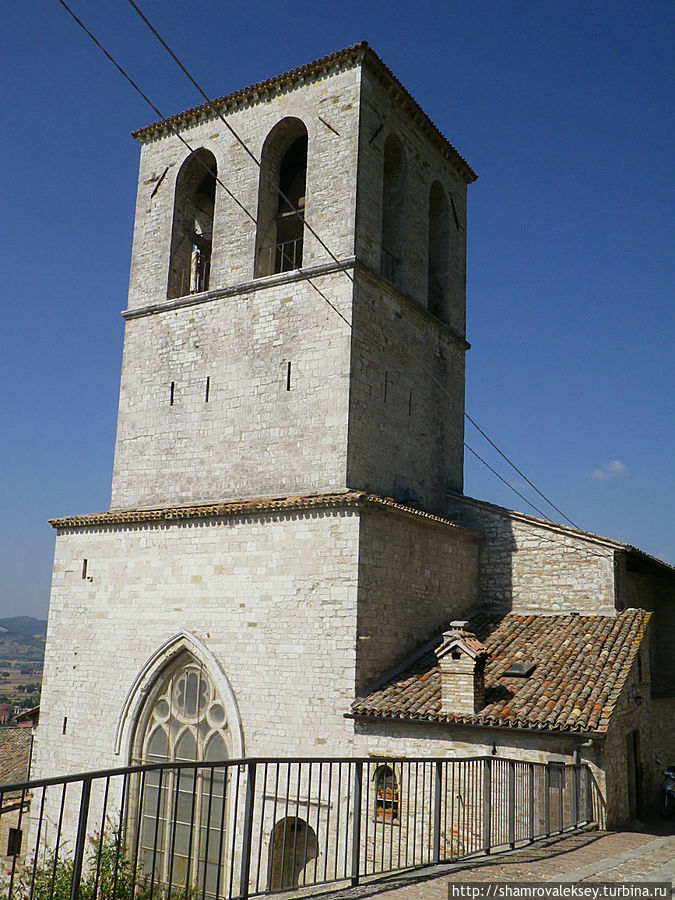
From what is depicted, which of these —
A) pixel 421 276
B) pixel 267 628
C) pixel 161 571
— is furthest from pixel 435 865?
pixel 421 276

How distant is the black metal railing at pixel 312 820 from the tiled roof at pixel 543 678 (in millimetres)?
742

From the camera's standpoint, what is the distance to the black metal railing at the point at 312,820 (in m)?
6.30

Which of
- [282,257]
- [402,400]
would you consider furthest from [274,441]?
[282,257]

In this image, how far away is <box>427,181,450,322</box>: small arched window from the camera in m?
17.8

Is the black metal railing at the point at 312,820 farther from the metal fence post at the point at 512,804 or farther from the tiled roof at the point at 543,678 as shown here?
the tiled roof at the point at 543,678

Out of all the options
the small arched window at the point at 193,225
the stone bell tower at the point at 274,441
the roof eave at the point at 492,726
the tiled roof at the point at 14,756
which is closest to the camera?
the roof eave at the point at 492,726

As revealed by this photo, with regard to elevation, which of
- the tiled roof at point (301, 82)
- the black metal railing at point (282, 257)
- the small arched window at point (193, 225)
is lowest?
the black metal railing at point (282, 257)

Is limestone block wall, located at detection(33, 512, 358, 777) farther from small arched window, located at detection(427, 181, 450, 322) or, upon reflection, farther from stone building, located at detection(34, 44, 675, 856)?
small arched window, located at detection(427, 181, 450, 322)

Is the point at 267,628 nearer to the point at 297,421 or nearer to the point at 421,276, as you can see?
the point at 297,421

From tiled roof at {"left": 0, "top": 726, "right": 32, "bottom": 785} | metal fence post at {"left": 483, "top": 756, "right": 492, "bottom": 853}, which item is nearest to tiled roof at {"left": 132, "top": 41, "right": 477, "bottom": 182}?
metal fence post at {"left": 483, "top": 756, "right": 492, "bottom": 853}

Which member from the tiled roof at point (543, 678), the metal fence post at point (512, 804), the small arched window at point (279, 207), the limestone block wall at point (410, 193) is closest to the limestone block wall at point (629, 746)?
the tiled roof at point (543, 678)

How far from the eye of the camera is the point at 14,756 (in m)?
21.2

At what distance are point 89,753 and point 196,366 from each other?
7.56m

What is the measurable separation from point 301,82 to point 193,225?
3.88 m
